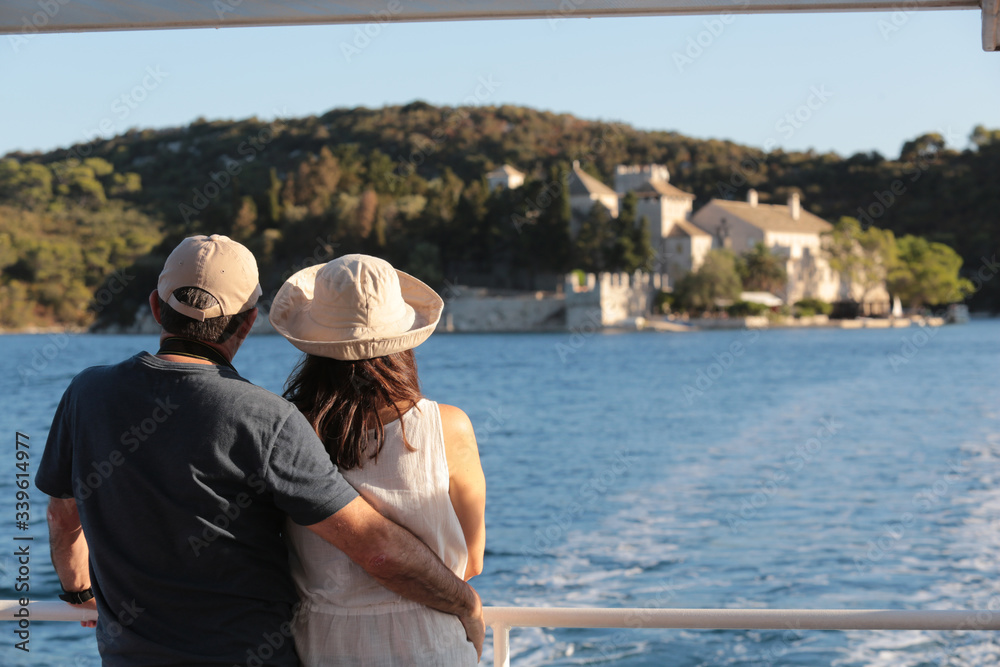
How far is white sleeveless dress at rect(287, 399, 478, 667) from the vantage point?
1.23m

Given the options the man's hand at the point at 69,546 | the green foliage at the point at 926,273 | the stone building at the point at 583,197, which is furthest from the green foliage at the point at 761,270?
the man's hand at the point at 69,546

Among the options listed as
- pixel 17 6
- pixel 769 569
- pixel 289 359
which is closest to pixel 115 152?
pixel 289 359

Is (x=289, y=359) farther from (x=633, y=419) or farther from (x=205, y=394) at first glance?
(x=205, y=394)

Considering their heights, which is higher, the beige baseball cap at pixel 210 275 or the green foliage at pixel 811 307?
the beige baseball cap at pixel 210 275

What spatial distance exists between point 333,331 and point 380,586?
327mm

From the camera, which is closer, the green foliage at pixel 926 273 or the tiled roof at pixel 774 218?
the green foliage at pixel 926 273

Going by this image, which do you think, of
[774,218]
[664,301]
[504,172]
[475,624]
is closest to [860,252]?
[774,218]

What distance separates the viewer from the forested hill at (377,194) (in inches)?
1953

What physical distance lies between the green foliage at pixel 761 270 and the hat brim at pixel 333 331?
58.1 metres

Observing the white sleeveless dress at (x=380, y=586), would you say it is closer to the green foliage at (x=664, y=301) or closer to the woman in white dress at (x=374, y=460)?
the woman in white dress at (x=374, y=460)

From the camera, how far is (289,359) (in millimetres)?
44156

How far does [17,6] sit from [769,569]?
8834 mm

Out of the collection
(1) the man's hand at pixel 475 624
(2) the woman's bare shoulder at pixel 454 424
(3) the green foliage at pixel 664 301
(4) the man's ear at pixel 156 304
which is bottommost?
(3) the green foliage at pixel 664 301

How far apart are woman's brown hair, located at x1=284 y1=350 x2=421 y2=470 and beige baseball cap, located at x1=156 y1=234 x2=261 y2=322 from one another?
0.13 m
